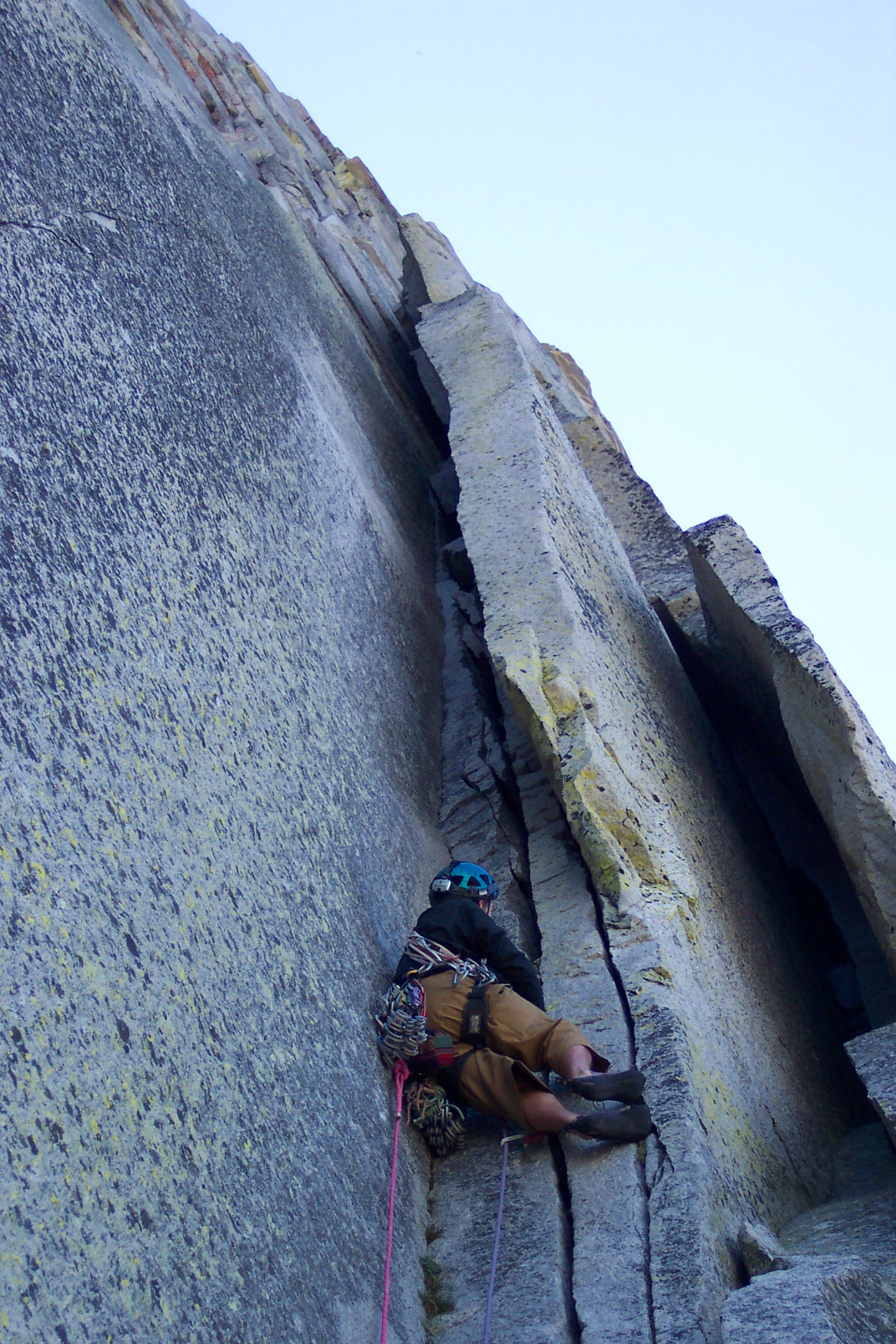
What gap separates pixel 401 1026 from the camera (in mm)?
3205

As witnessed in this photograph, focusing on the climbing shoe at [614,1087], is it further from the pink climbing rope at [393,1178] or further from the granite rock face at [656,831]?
the pink climbing rope at [393,1178]

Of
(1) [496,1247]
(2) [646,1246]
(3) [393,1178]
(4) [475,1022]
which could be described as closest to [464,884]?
(4) [475,1022]

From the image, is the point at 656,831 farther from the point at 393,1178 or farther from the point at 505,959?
the point at 393,1178

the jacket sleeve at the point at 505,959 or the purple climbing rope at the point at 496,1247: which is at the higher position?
the jacket sleeve at the point at 505,959

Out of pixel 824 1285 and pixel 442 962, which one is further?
pixel 442 962

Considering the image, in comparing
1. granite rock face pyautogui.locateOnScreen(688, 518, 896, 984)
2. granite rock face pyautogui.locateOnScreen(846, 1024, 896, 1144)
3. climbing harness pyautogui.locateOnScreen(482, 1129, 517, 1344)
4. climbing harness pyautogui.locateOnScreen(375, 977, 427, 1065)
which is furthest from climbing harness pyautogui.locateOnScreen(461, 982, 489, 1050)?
granite rock face pyautogui.locateOnScreen(688, 518, 896, 984)

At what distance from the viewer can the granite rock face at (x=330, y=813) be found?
231 cm

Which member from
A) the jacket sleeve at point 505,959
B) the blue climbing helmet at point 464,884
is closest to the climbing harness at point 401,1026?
the jacket sleeve at point 505,959

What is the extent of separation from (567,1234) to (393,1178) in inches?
19.2

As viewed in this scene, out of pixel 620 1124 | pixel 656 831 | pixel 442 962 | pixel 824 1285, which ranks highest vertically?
pixel 656 831

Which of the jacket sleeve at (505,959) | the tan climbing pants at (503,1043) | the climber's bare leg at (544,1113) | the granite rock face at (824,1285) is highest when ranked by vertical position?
the jacket sleeve at (505,959)

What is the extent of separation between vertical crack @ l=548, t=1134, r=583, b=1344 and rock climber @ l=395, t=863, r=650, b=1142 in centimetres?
10

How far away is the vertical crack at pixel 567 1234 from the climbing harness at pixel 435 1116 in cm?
30

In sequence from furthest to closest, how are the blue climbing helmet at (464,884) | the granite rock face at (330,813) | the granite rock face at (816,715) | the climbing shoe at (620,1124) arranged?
the granite rock face at (816,715) < the blue climbing helmet at (464,884) < the climbing shoe at (620,1124) < the granite rock face at (330,813)
